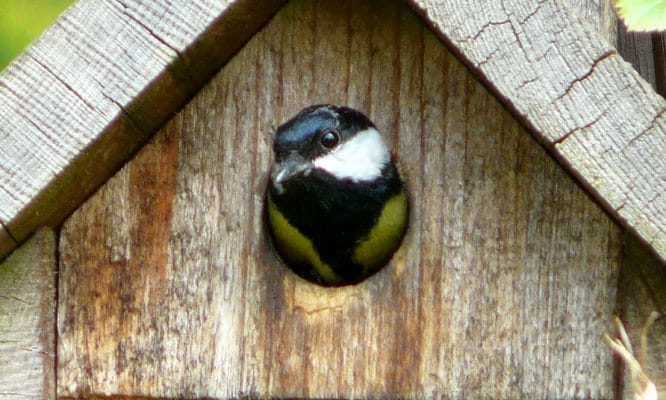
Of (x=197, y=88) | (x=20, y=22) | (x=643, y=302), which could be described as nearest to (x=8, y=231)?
(x=197, y=88)

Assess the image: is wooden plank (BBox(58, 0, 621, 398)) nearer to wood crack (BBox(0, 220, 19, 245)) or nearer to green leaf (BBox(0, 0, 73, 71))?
wood crack (BBox(0, 220, 19, 245))

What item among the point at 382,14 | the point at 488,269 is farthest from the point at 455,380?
the point at 382,14

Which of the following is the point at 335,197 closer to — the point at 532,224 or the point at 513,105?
the point at 532,224

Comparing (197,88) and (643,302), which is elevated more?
(197,88)

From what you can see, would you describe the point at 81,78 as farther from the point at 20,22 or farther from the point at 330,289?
the point at 20,22

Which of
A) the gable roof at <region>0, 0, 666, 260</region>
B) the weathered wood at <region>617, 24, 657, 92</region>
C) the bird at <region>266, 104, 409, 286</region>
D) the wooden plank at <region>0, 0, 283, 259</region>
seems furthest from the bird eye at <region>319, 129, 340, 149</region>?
the weathered wood at <region>617, 24, 657, 92</region>

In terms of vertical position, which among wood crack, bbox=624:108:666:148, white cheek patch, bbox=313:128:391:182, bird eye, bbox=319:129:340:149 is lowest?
wood crack, bbox=624:108:666:148

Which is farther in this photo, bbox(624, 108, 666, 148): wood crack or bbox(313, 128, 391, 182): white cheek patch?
bbox(313, 128, 391, 182): white cheek patch
